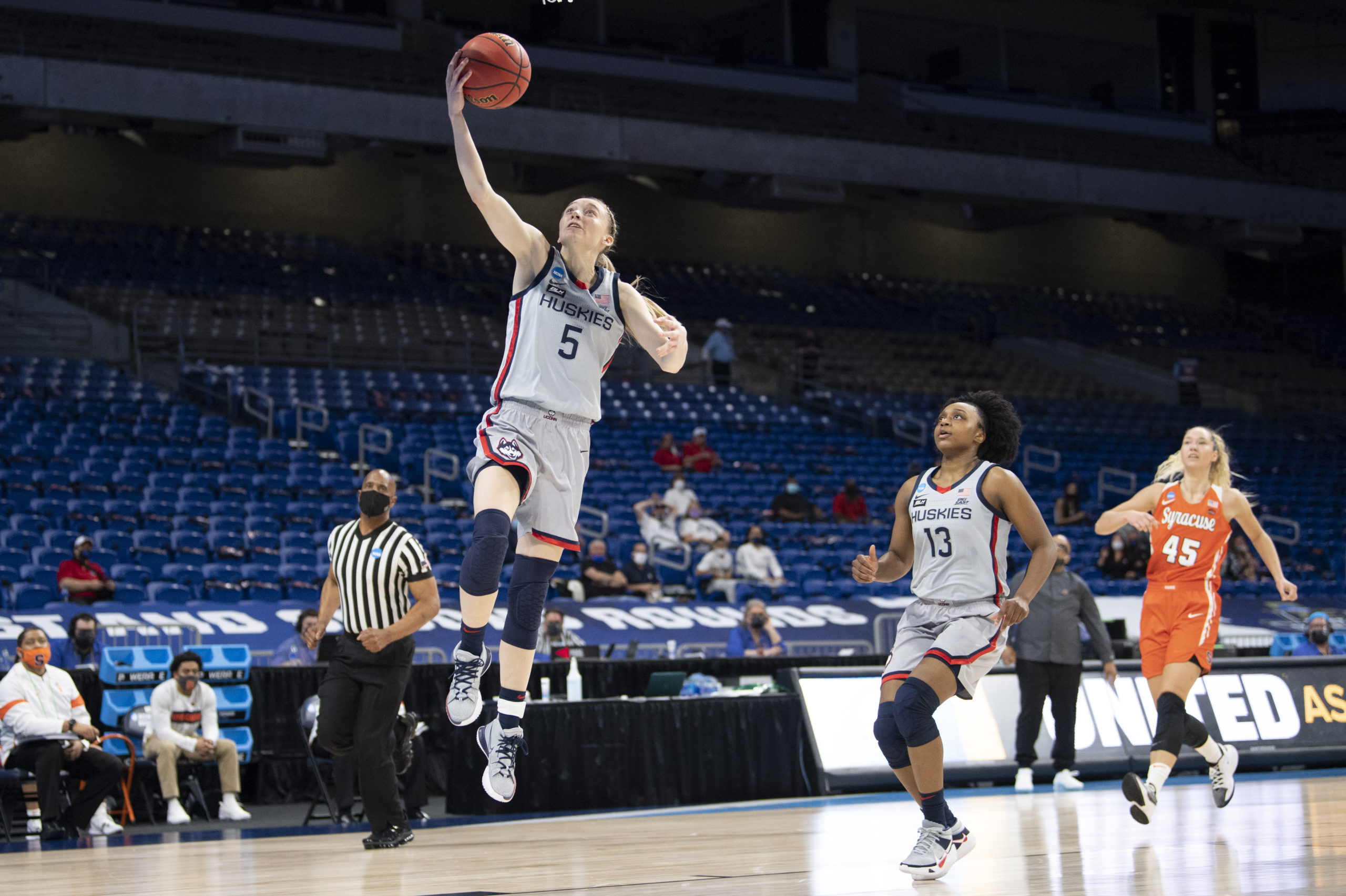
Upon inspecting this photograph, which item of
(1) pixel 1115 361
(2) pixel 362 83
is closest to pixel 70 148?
(2) pixel 362 83

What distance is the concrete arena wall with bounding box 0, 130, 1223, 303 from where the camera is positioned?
27656 millimetres

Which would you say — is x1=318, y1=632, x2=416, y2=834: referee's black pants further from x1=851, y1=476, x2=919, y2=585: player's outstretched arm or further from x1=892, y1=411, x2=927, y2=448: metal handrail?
x1=892, y1=411, x2=927, y2=448: metal handrail

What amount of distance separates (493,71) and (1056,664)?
7066 millimetres

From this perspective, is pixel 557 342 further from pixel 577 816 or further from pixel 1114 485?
pixel 1114 485

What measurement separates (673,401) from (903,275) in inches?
521

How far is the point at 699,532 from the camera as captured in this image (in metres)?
17.1

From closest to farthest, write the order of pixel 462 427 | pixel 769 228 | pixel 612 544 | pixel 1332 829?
pixel 1332 829 → pixel 612 544 → pixel 462 427 → pixel 769 228

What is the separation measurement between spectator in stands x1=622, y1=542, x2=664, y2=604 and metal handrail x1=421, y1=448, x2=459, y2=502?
2.88 metres

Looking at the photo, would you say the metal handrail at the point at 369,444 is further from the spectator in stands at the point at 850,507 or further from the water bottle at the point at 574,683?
the water bottle at the point at 574,683

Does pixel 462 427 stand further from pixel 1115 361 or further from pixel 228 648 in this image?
pixel 1115 361

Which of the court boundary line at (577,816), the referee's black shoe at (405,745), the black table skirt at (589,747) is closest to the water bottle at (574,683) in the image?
the black table skirt at (589,747)

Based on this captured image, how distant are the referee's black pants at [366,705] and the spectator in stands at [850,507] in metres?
12.0

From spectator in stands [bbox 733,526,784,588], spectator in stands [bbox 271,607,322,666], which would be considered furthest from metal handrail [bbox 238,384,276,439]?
spectator in stands [bbox 271,607,322,666]

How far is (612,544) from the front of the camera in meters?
16.8
